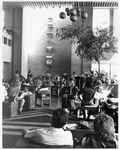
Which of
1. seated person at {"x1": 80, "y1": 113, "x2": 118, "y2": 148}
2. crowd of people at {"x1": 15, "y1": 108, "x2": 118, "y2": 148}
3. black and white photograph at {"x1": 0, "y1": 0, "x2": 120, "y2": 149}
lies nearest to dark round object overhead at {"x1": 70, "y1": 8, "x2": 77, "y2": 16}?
black and white photograph at {"x1": 0, "y1": 0, "x2": 120, "y2": 149}

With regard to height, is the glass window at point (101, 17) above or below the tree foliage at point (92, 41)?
above

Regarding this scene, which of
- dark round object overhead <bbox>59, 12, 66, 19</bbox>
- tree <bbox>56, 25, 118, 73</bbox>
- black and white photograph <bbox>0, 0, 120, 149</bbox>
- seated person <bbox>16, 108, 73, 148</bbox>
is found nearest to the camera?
seated person <bbox>16, 108, 73, 148</bbox>

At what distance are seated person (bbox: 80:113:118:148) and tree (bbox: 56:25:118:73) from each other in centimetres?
164

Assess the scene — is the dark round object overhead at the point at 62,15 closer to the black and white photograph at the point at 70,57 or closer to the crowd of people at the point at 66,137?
the black and white photograph at the point at 70,57

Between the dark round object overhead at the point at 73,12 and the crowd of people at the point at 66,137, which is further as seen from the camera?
the dark round object overhead at the point at 73,12

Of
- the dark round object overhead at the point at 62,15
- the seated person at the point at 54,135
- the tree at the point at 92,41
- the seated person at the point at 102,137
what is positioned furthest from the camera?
the tree at the point at 92,41

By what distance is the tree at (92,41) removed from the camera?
305 cm

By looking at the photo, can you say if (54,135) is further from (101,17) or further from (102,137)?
(101,17)

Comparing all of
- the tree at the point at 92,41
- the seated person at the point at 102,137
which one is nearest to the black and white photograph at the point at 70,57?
the tree at the point at 92,41

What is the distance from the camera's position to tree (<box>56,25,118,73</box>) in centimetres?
305

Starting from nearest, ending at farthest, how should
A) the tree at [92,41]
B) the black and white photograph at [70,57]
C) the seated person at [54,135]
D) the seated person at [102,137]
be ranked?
1. the seated person at [102,137]
2. the seated person at [54,135]
3. the black and white photograph at [70,57]
4. the tree at [92,41]

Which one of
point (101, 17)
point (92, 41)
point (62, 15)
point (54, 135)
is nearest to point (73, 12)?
point (62, 15)

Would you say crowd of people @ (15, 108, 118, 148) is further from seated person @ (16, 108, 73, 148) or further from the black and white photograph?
the black and white photograph

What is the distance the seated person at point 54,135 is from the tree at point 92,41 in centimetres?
166
